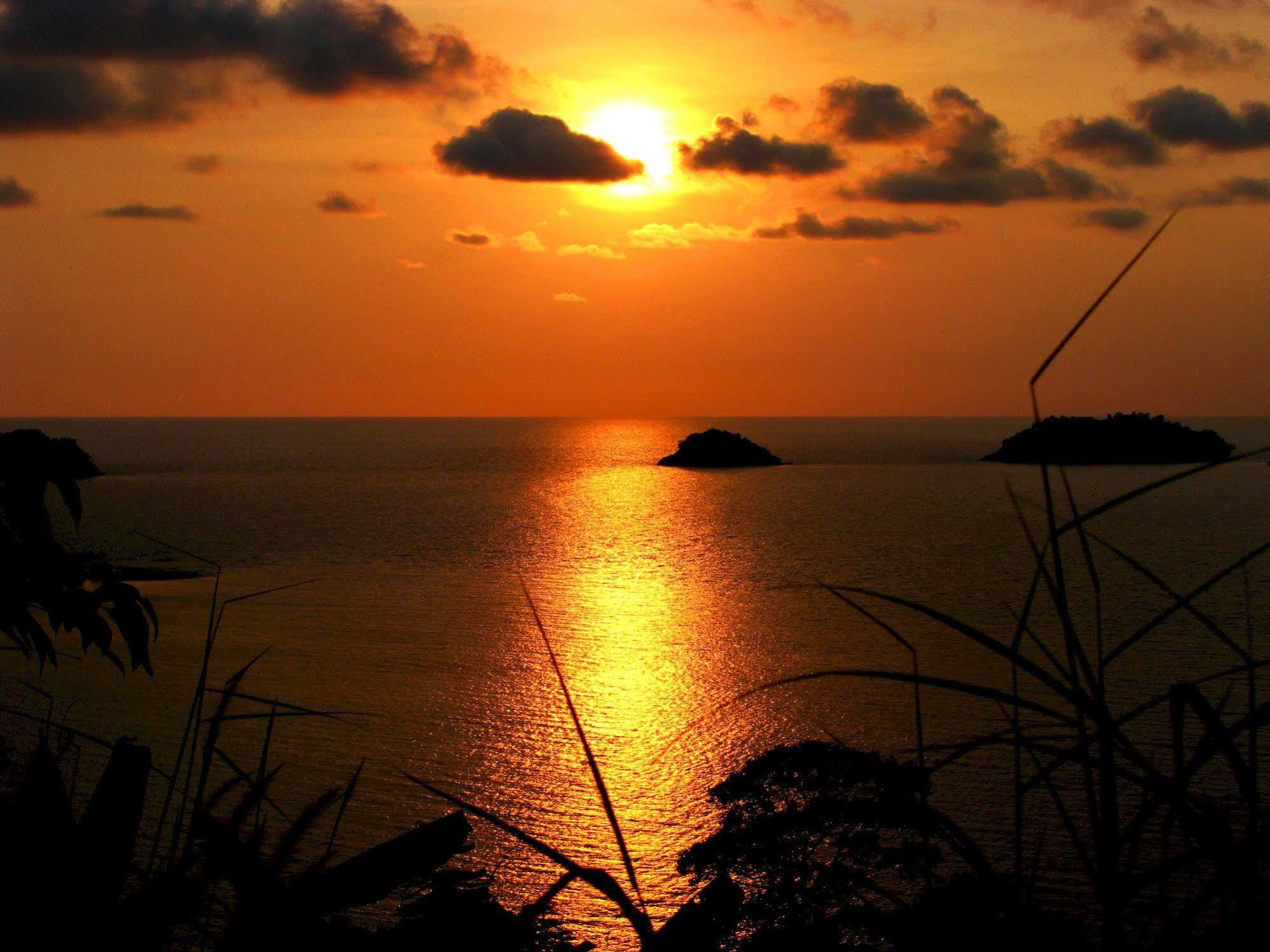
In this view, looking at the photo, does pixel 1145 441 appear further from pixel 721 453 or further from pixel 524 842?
pixel 524 842

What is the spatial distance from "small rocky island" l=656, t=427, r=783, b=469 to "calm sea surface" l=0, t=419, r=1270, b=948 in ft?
182

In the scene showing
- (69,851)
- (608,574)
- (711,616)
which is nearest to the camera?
(69,851)

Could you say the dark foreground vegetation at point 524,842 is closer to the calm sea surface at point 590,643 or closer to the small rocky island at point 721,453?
the calm sea surface at point 590,643

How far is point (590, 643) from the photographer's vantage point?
913 inches

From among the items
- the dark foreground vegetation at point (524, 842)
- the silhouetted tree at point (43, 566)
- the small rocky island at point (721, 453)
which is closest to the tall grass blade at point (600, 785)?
the dark foreground vegetation at point (524, 842)

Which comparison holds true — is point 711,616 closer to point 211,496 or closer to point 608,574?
point 608,574

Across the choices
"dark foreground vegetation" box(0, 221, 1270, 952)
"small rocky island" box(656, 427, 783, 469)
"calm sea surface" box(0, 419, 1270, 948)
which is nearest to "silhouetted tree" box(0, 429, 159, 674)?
"dark foreground vegetation" box(0, 221, 1270, 952)

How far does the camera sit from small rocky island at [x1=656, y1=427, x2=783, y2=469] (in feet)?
403

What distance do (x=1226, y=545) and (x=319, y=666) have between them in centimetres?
3736

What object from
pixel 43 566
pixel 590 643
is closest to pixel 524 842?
pixel 43 566

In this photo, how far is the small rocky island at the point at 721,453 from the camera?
403 feet

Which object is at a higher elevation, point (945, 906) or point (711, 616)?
point (945, 906)

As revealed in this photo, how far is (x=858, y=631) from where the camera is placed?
24047 millimetres

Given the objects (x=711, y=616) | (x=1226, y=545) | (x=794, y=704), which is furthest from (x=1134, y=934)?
(x=1226, y=545)
